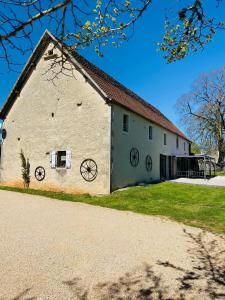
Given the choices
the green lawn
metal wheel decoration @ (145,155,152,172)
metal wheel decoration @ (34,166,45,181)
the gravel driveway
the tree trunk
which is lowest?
the gravel driveway

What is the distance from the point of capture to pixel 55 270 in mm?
5344

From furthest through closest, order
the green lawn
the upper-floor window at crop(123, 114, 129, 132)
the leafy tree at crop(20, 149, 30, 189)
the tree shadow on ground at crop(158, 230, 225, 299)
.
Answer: the leafy tree at crop(20, 149, 30, 189) < the upper-floor window at crop(123, 114, 129, 132) < the green lawn < the tree shadow on ground at crop(158, 230, 225, 299)

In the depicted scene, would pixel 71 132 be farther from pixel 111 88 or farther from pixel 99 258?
pixel 99 258

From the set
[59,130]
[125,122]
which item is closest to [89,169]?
[59,130]

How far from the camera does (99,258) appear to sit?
19.8 ft

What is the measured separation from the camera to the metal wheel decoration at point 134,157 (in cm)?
1964

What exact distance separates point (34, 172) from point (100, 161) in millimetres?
5316

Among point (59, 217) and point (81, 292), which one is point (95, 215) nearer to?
point (59, 217)

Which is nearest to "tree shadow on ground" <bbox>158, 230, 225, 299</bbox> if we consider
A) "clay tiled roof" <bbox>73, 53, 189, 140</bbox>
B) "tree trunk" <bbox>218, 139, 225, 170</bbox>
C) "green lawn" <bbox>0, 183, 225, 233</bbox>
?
"green lawn" <bbox>0, 183, 225, 233</bbox>

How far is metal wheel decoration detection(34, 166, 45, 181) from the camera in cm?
1942

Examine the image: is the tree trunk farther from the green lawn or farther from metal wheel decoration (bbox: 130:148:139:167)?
metal wheel decoration (bbox: 130:148:139:167)

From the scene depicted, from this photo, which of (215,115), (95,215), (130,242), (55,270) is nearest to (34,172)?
(95,215)

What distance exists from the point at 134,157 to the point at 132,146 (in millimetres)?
766

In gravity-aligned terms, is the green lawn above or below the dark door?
below
